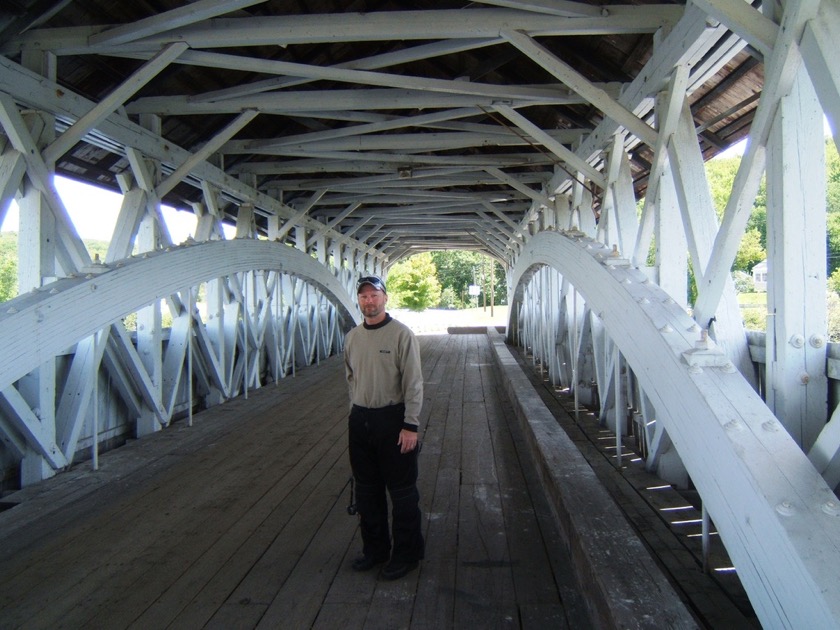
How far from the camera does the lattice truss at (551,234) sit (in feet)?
6.82

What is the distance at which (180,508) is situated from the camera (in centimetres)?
403

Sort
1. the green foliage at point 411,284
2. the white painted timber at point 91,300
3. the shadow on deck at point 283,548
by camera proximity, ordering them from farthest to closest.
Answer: the green foliage at point 411,284 → the white painted timber at point 91,300 → the shadow on deck at point 283,548

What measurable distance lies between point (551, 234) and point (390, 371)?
278 centimetres

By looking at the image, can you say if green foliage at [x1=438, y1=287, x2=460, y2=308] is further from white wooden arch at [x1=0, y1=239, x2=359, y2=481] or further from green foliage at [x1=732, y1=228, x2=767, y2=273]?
green foliage at [x1=732, y1=228, x2=767, y2=273]

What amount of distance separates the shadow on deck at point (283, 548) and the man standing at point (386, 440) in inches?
6.1

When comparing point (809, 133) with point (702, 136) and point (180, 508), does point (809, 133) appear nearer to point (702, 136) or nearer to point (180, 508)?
point (702, 136)

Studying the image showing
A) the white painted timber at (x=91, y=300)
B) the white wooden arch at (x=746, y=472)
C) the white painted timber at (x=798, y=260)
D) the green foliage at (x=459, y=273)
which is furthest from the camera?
the green foliage at (x=459, y=273)

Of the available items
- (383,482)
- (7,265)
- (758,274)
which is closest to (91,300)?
(383,482)

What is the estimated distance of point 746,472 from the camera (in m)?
1.93

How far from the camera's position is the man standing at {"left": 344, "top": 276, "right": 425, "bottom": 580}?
303cm

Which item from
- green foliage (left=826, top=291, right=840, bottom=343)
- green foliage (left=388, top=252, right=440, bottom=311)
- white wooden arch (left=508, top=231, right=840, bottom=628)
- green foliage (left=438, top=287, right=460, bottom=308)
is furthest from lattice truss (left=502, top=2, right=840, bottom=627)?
green foliage (left=438, top=287, right=460, bottom=308)

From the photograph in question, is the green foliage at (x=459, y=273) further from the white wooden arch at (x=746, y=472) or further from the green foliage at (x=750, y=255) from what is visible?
the white wooden arch at (x=746, y=472)

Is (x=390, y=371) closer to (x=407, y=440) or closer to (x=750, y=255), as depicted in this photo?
(x=407, y=440)

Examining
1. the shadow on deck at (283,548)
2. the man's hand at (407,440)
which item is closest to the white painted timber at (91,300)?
the shadow on deck at (283,548)
